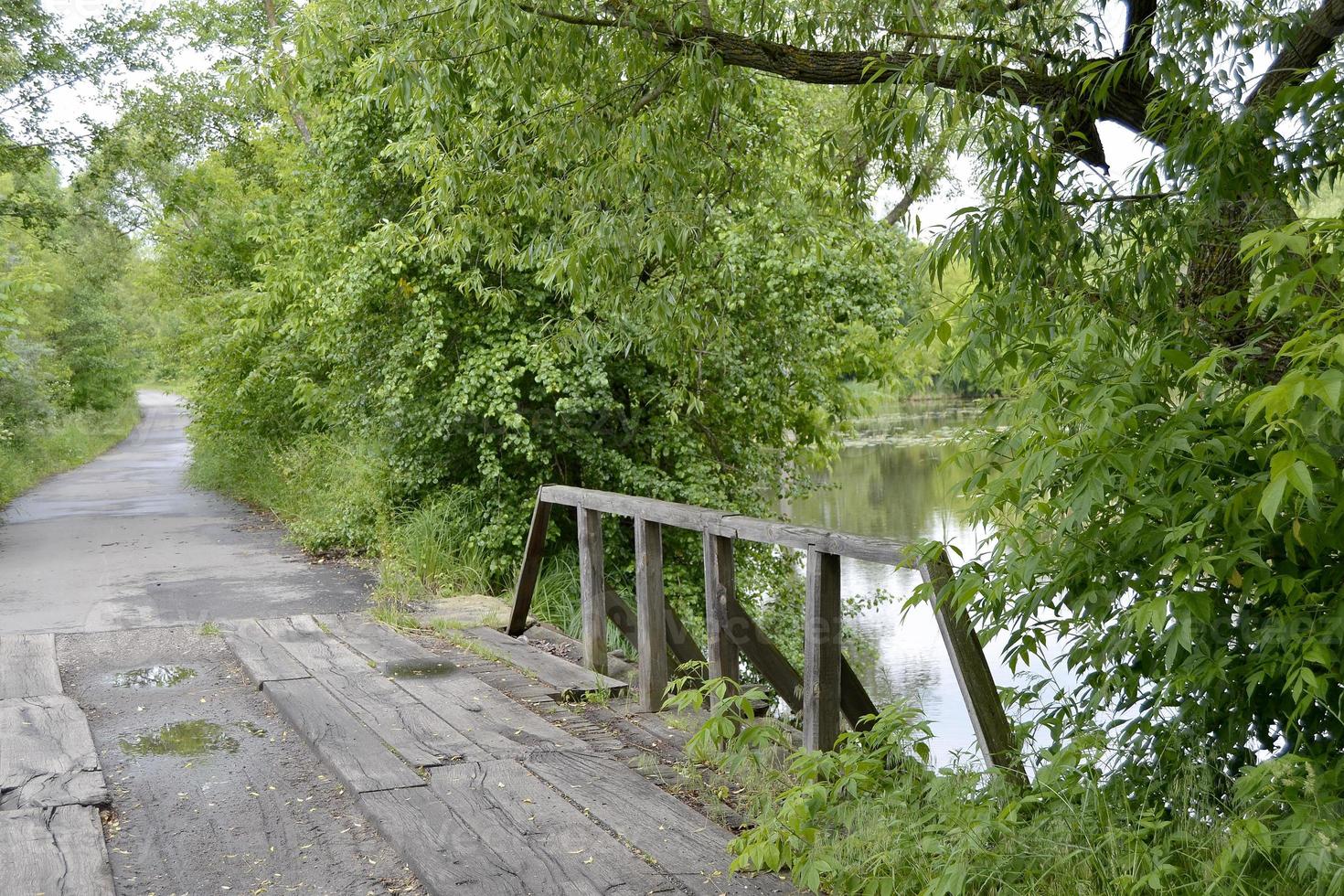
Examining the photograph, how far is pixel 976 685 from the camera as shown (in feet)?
12.8

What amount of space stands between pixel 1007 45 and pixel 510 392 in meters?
6.50

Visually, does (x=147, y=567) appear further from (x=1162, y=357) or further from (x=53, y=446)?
(x=53, y=446)

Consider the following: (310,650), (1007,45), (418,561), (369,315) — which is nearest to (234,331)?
(369,315)

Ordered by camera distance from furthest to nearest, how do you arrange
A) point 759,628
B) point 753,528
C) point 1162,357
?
point 759,628 → point 753,528 → point 1162,357

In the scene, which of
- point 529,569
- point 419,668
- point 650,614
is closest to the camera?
point 650,614

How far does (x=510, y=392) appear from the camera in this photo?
1040 cm

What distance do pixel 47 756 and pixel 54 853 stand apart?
124 cm

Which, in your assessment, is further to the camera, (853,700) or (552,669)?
(552,669)

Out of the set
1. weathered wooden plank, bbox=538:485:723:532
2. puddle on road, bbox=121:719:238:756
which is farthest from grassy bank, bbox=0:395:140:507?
weathered wooden plank, bbox=538:485:723:532

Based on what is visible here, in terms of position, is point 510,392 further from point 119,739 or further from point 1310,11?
point 1310,11

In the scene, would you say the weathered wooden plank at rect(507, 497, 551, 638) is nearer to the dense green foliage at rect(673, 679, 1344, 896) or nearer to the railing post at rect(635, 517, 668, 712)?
the railing post at rect(635, 517, 668, 712)

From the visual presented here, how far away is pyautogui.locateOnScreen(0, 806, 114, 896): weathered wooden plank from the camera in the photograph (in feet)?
12.1

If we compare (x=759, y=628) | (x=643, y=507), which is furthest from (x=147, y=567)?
(x=759, y=628)

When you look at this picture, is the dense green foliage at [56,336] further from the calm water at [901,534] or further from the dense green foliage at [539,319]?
the calm water at [901,534]
